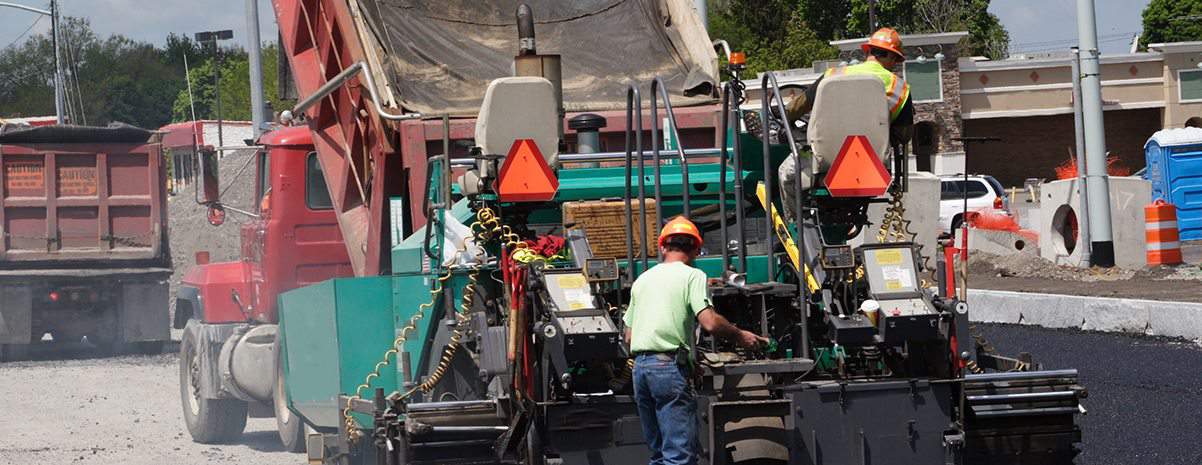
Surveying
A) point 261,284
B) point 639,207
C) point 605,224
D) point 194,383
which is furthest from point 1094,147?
point 639,207

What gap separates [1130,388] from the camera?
11.7 meters

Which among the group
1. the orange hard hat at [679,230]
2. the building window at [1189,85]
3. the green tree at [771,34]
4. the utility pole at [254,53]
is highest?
the green tree at [771,34]

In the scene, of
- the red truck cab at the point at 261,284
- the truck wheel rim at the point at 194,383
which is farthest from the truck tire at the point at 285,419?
the truck wheel rim at the point at 194,383

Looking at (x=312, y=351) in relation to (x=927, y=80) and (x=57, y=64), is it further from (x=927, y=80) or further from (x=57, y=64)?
(x=57, y=64)

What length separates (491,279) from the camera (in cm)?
798

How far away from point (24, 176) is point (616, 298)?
1485 cm

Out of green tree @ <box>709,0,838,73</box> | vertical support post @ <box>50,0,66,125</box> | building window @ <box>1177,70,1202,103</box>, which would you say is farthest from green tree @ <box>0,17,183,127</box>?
building window @ <box>1177,70,1202,103</box>

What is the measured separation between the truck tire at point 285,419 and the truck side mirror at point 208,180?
1.67m

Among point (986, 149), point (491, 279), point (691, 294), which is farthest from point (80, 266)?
point (986, 149)

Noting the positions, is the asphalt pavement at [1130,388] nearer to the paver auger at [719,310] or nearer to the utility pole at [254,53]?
the paver auger at [719,310]

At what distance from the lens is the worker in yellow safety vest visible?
7.75 m

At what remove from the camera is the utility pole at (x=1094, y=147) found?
20719 mm

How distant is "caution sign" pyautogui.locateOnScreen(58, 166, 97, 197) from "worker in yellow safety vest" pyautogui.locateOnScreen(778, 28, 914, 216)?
14624 mm

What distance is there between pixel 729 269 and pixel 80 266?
14437 mm
